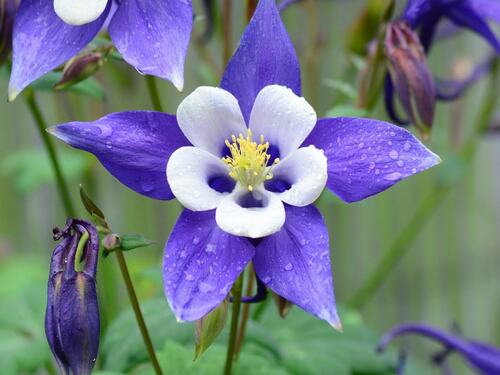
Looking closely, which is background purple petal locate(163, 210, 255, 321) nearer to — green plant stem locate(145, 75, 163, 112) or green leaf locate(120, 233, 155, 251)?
green leaf locate(120, 233, 155, 251)

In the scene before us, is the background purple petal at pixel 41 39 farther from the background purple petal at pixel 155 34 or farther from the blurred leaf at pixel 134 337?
the blurred leaf at pixel 134 337

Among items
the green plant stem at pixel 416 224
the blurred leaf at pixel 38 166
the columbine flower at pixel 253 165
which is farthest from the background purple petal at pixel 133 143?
the blurred leaf at pixel 38 166

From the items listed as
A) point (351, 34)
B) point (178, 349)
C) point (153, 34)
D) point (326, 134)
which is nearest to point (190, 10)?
point (153, 34)

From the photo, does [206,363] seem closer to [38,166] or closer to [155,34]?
[155,34]

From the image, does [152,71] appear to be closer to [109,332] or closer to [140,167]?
[140,167]

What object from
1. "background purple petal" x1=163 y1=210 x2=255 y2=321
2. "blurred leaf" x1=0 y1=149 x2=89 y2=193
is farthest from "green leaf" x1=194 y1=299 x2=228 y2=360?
"blurred leaf" x1=0 y1=149 x2=89 y2=193
